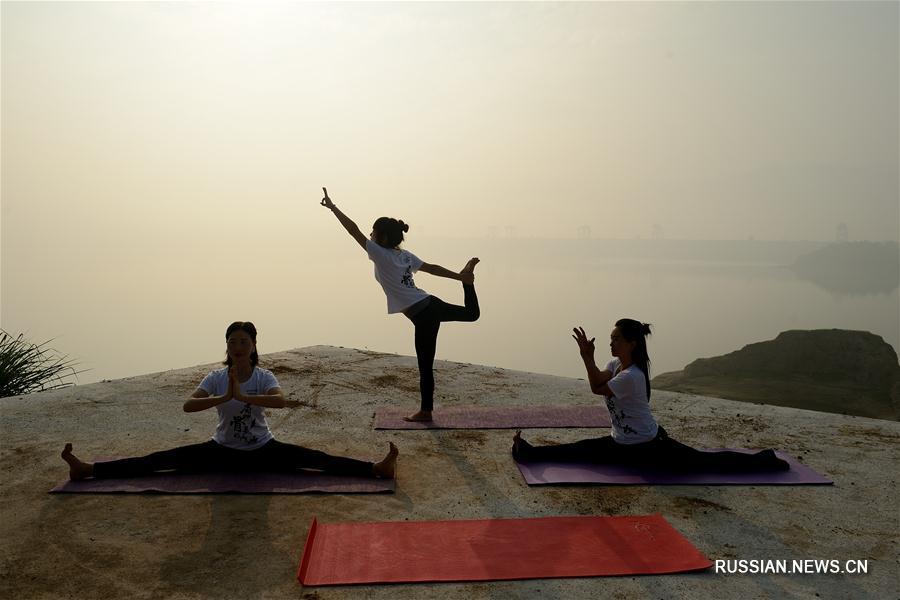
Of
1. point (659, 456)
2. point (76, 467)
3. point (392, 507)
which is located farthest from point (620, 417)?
point (76, 467)

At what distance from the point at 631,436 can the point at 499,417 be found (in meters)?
1.88

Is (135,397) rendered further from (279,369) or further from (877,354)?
(877,354)

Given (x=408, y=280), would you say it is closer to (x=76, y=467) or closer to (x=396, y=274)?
(x=396, y=274)

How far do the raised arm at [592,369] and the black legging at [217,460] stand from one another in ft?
5.66

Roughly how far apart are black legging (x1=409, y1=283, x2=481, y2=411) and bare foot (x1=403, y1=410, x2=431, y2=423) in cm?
22

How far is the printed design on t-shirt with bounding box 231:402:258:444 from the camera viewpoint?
4.39 meters

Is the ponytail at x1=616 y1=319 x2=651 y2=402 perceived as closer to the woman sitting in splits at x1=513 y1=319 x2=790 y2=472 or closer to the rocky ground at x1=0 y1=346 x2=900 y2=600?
the woman sitting in splits at x1=513 y1=319 x2=790 y2=472

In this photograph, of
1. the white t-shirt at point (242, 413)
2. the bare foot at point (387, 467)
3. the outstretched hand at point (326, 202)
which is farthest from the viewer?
the outstretched hand at point (326, 202)

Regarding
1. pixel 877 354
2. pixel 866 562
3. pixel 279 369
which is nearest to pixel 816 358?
pixel 877 354

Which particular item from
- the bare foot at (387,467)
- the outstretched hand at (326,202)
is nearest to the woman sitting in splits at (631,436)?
the bare foot at (387,467)

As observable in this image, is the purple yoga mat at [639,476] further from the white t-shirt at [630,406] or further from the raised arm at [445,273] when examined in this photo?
the raised arm at [445,273]

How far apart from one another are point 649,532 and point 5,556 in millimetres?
3420

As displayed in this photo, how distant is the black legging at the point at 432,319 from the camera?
19.6 feet

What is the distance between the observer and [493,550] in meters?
3.52
